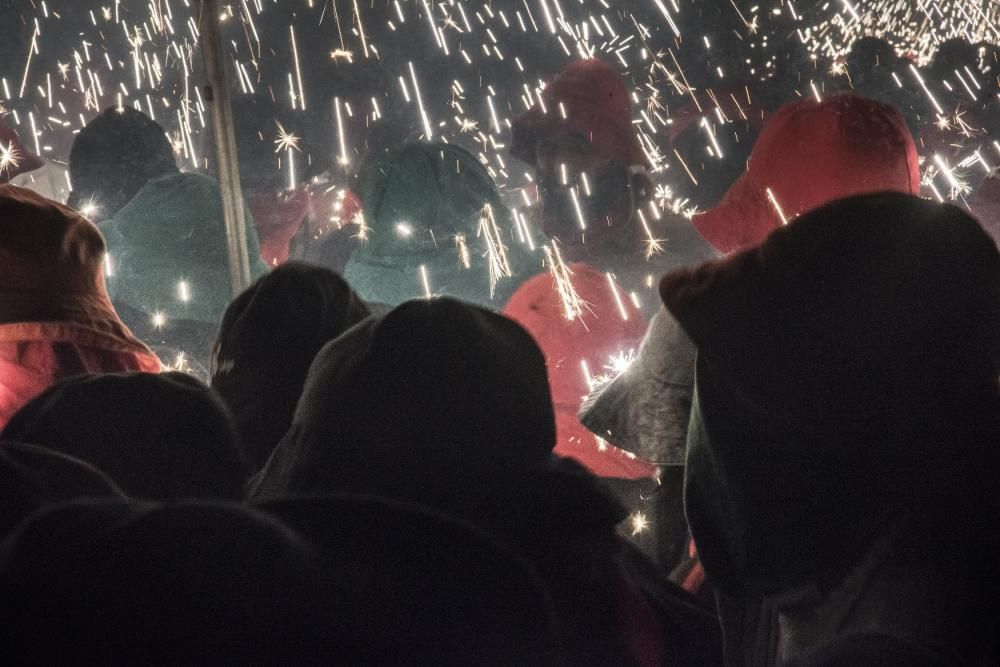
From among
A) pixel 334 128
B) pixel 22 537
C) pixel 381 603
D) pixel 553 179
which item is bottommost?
pixel 381 603

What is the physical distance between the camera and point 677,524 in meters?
1.86

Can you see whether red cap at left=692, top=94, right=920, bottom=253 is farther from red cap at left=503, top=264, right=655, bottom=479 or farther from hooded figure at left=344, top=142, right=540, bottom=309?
hooded figure at left=344, top=142, right=540, bottom=309

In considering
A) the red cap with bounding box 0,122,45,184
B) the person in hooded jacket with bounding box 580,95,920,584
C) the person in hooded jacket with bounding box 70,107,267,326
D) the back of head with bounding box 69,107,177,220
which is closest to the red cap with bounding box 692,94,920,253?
the person in hooded jacket with bounding box 580,95,920,584

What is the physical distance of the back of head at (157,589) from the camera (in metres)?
0.53

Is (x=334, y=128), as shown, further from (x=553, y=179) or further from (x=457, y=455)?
(x=457, y=455)

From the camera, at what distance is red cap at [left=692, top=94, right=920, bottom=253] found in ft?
9.23

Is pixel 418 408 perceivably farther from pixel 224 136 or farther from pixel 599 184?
pixel 599 184

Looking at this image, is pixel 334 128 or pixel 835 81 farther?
pixel 334 128

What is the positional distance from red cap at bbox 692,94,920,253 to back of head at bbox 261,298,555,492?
2.06 meters

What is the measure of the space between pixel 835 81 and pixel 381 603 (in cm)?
451

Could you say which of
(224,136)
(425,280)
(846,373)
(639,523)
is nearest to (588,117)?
(425,280)

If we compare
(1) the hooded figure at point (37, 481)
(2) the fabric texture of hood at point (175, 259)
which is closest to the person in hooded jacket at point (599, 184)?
(2) the fabric texture of hood at point (175, 259)

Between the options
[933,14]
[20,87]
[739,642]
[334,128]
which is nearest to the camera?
[739,642]

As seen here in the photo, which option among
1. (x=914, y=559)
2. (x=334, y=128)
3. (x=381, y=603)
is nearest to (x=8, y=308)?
(x=381, y=603)
